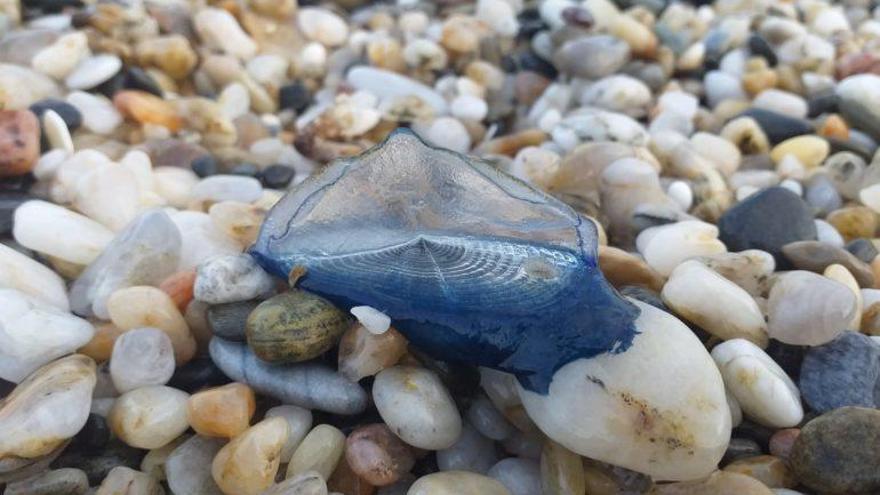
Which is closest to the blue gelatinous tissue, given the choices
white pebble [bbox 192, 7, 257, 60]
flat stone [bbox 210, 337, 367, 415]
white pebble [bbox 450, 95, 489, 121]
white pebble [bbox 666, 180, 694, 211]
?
flat stone [bbox 210, 337, 367, 415]

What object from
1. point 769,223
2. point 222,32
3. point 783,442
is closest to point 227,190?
point 222,32

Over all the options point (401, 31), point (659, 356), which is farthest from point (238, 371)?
point (401, 31)

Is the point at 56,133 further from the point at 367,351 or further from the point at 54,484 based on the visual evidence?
the point at 367,351

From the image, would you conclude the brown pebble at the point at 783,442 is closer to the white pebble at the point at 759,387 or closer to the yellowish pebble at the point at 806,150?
the white pebble at the point at 759,387

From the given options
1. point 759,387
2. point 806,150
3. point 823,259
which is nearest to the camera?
point 759,387

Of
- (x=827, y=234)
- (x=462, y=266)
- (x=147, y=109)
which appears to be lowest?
(x=147, y=109)

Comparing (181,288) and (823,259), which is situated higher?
(823,259)

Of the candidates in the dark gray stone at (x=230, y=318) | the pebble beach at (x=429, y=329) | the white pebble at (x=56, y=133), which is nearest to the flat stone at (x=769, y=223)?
the pebble beach at (x=429, y=329)
